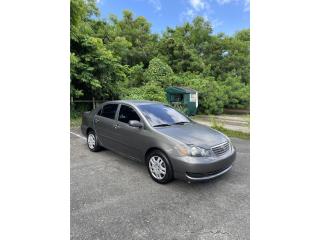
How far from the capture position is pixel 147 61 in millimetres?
20562

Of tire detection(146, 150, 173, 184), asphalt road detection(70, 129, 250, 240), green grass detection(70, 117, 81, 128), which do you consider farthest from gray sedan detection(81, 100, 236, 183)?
green grass detection(70, 117, 81, 128)

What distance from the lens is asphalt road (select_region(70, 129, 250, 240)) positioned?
7.27 ft

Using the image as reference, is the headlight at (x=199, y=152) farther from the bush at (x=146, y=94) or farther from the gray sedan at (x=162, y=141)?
the bush at (x=146, y=94)

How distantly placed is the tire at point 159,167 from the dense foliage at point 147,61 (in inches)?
108

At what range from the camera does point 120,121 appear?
162 inches

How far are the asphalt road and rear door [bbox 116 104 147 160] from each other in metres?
0.40

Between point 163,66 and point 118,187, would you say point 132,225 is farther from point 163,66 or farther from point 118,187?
point 163,66

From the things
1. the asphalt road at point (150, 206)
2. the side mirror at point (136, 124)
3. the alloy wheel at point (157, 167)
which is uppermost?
the side mirror at point (136, 124)

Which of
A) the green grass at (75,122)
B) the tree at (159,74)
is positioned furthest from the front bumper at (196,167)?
the tree at (159,74)

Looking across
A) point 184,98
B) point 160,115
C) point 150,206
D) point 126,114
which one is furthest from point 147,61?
point 150,206

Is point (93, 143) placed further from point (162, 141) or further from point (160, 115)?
point (162, 141)

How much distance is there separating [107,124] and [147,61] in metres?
17.3

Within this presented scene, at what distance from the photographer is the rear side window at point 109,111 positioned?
437cm
